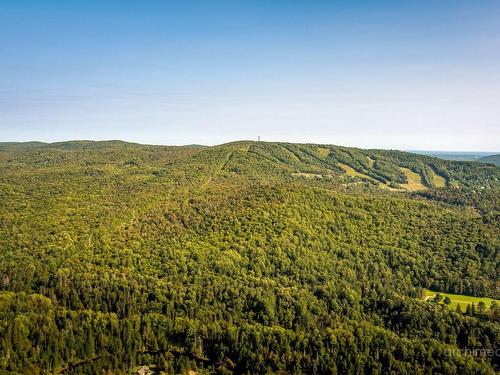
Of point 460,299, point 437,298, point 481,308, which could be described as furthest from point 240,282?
point 481,308

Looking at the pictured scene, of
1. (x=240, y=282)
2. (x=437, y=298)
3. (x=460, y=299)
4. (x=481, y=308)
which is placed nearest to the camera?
(x=481, y=308)

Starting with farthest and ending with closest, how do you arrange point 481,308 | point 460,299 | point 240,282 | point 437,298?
point 460,299, point 240,282, point 437,298, point 481,308

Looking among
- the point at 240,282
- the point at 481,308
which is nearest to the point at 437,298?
the point at 481,308

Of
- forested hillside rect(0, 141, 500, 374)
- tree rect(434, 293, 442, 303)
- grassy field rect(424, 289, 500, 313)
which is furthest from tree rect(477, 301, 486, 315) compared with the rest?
tree rect(434, 293, 442, 303)

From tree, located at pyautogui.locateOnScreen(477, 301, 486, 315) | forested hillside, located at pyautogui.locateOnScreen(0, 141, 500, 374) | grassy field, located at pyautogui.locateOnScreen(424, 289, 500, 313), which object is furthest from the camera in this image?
grassy field, located at pyautogui.locateOnScreen(424, 289, 500, 313)

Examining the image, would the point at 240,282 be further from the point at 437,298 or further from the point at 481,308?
the point at 481,308

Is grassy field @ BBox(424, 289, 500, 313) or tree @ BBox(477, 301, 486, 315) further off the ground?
tree @ BBox(477, 301, 486, 315)

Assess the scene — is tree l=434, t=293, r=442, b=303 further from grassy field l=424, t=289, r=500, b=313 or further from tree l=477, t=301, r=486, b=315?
tree l=477, t=301, r=486, b=315

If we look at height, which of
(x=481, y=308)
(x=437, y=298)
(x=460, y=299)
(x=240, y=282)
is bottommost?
(x=460, y=299)

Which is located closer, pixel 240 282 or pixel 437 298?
pixel 437 298

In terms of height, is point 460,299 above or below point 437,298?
below
